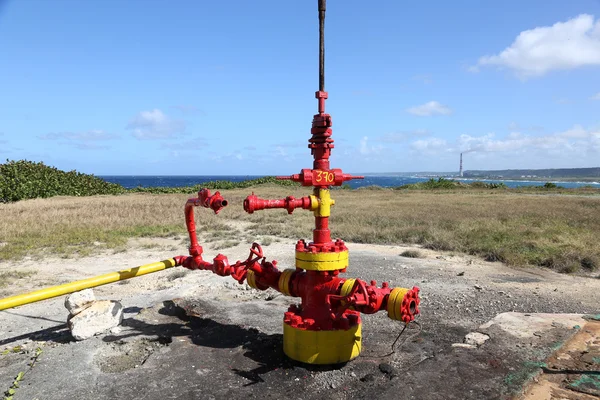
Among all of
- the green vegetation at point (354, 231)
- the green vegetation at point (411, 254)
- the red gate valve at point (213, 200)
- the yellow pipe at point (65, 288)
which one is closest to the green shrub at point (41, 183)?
the green vegetation at point (354, 231)

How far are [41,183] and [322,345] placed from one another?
97.5 ft

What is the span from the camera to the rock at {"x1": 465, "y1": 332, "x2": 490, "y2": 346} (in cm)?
444

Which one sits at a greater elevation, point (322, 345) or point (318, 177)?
point (318, 177)

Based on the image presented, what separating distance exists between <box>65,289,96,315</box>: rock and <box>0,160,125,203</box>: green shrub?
24.7m

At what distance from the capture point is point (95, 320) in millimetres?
4801

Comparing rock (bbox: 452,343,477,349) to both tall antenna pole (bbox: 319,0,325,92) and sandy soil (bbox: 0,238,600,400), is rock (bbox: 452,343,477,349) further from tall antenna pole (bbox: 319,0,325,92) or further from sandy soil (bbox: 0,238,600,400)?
tall antenna pole (bbox: 319,0,325,92)

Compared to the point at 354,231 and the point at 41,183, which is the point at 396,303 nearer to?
the point at 354,231

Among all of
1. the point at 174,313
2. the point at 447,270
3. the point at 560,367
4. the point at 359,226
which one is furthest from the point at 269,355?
the point at 359,226

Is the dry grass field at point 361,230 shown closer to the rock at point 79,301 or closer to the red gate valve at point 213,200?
the rock at point 79,301

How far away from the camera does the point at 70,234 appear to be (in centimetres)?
1254

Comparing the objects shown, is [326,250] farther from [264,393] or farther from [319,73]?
[319,73]

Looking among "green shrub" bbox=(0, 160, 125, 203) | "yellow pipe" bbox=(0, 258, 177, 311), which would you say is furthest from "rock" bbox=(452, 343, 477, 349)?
"green shrub" bbox=(0, 160, 125, 203)

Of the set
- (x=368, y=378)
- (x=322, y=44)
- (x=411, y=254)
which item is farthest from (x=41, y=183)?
(x=368, y=378)

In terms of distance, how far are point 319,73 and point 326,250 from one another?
5.58 feet
